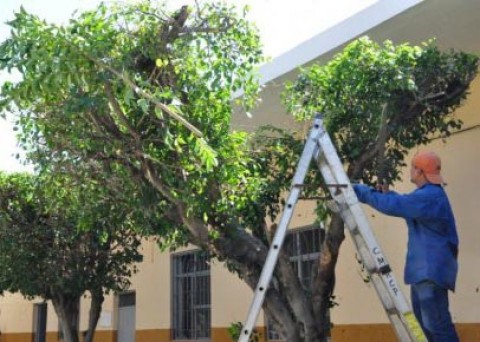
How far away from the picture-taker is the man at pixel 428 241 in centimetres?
416

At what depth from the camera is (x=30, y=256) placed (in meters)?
11.0

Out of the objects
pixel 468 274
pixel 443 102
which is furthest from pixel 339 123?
pixel 468 274

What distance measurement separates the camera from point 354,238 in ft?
14.0

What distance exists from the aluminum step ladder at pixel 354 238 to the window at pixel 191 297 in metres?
9.38

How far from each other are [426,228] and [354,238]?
0.46 meters

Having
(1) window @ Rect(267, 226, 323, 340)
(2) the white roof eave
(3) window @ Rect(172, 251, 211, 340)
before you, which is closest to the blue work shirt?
(2) the white roof eave

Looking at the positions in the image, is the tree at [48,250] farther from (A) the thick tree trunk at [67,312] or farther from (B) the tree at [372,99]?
(B) the tree at [372,99]

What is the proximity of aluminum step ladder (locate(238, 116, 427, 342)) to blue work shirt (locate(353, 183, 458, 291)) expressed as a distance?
0.41 feet

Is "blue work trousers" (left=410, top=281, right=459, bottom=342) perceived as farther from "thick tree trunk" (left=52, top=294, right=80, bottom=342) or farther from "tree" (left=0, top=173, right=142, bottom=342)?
"thick tree trunk" (left=52, top=294, right=80, bottom=342)

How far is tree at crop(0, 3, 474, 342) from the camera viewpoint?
15.3 feet

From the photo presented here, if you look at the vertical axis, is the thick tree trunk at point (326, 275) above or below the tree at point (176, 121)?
below

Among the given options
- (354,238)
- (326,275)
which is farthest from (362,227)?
(326,275)

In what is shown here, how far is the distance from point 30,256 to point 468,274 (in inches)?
258

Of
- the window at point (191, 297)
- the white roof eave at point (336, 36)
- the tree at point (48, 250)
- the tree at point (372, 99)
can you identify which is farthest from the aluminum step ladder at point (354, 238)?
the window at point (191, 297)
